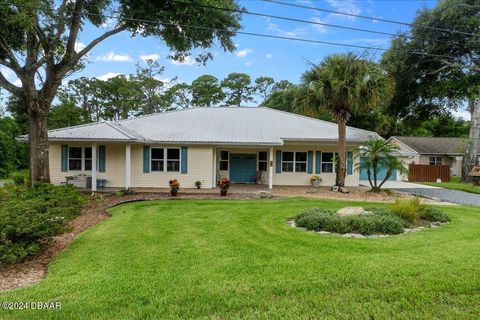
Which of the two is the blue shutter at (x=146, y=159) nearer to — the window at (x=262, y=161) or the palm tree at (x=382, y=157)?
the window at (x=262, y=161)

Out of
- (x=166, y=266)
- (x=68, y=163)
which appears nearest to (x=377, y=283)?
(x=166, y=266)

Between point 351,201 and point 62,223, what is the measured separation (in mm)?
10170

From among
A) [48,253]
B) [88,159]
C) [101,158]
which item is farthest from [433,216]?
[88,159]

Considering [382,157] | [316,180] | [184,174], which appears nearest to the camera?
[382,157]

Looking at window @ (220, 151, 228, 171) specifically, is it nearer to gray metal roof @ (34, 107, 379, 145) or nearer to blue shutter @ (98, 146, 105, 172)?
gray metal roof @ (34, 107, 379, 145)

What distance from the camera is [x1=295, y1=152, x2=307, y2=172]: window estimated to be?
17547 mm

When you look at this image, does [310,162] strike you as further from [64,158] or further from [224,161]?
[64,158]

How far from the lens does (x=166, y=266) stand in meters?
4.94

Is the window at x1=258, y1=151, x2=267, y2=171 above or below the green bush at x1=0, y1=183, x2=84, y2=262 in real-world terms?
above

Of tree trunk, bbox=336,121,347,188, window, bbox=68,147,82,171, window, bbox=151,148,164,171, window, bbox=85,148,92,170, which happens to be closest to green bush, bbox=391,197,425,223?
tree trunk, bbox=336,121,347,188

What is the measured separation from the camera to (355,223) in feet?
24.4

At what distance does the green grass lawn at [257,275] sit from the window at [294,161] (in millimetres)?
9997

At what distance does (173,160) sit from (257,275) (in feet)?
39.9

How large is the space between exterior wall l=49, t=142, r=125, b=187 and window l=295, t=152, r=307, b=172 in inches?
372
